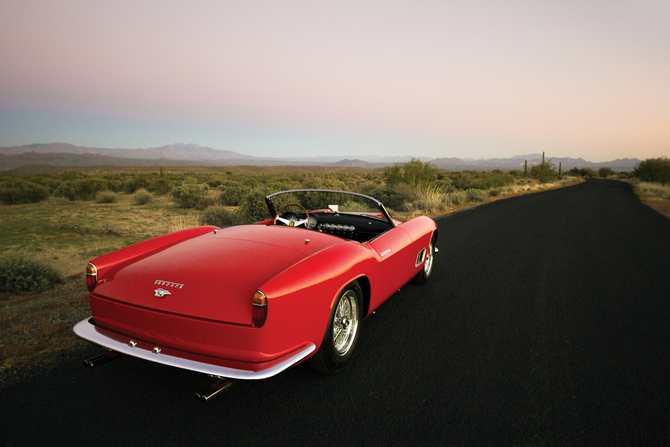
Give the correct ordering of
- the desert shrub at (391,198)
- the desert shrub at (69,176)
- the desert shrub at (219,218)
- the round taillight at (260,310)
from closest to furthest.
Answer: the round taillight at (260,310), the desert shrub at (219,218), the desert shrub at (391,198), the desert shrub at (69,176)

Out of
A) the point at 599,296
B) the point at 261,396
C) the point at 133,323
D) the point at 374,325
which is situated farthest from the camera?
the point at 599,296

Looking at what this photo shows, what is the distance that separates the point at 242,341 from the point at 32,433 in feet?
4.15

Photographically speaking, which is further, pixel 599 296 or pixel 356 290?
pixel 599 296

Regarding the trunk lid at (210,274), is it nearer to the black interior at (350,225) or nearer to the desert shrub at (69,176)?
the black interior at (350,225)

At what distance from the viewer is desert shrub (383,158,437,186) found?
66.8ft

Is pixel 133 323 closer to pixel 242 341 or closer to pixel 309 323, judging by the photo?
pixel 242 341

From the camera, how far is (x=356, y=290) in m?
2.83

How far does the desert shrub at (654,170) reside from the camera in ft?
126

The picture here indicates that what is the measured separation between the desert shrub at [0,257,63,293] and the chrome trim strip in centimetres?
379

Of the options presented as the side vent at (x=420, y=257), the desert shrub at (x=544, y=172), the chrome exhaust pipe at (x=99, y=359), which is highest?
the desert shrub at (x=544, y=172)

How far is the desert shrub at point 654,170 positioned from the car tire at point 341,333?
1895 inches

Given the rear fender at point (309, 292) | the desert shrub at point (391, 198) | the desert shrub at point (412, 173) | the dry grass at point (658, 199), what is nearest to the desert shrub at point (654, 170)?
the dry grass at point (658, 199)

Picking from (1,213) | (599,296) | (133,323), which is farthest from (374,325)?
(1,213)

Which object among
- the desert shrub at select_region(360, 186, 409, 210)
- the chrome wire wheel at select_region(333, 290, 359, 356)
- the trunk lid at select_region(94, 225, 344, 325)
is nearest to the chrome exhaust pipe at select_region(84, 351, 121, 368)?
the trunk lid at select_region(94, 225, 344, 325)
